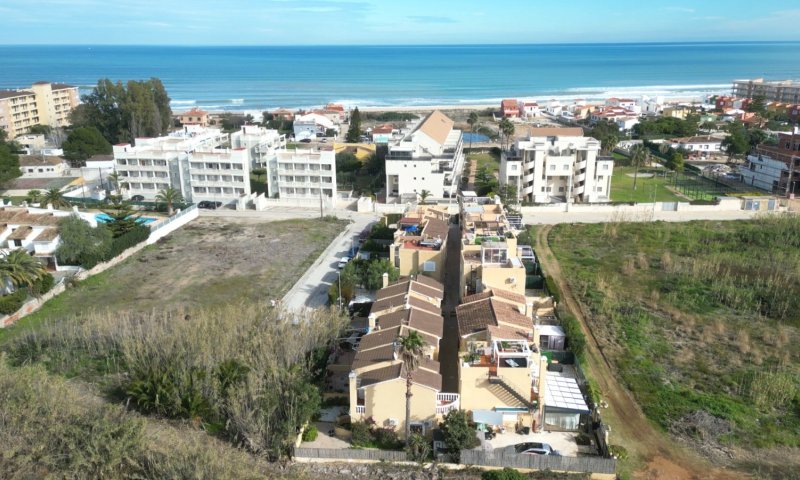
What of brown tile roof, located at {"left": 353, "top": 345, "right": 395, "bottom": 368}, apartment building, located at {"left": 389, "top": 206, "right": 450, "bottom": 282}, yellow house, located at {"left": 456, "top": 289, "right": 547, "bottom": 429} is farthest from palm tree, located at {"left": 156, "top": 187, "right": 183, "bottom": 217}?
yellow house, located at {"left": 456, "top": 289, "right": 547, "bottom": 429}

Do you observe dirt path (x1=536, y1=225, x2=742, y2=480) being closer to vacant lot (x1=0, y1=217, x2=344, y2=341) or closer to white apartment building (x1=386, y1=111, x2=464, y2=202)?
vacant lot (x1=0, y1=217, x2=344, y2=341)

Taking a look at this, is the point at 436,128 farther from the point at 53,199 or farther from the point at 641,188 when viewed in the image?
the point at 53,199

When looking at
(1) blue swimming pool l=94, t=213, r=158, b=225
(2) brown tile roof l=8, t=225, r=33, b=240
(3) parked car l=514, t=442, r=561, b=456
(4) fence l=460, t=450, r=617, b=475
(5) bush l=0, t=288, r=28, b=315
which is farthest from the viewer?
(1) blue swimming pool l=94, t=213, r=158, b=225

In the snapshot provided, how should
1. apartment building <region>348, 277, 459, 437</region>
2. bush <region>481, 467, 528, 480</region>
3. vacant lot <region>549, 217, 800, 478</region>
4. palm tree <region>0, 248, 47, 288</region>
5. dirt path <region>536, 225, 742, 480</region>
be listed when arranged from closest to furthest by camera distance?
bush <region>481, 467, 528, 480</region>, dirt path <region>536, 225, 742, 480</region>, apartment building <region>348, 277, 459, 437</region>, vacant lot <region>549, 217, 800, 478</region>, palm tree <region>0, 248, 47, 288</region>

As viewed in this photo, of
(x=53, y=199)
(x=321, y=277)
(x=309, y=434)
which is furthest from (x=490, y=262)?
(x=53, y=199)

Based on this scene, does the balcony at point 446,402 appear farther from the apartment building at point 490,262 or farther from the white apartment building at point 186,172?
the white apartment building at point 186,172

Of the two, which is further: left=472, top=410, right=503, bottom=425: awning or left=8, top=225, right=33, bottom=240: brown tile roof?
left=8, top=225, right=33, bottom=240: brown tile roof
